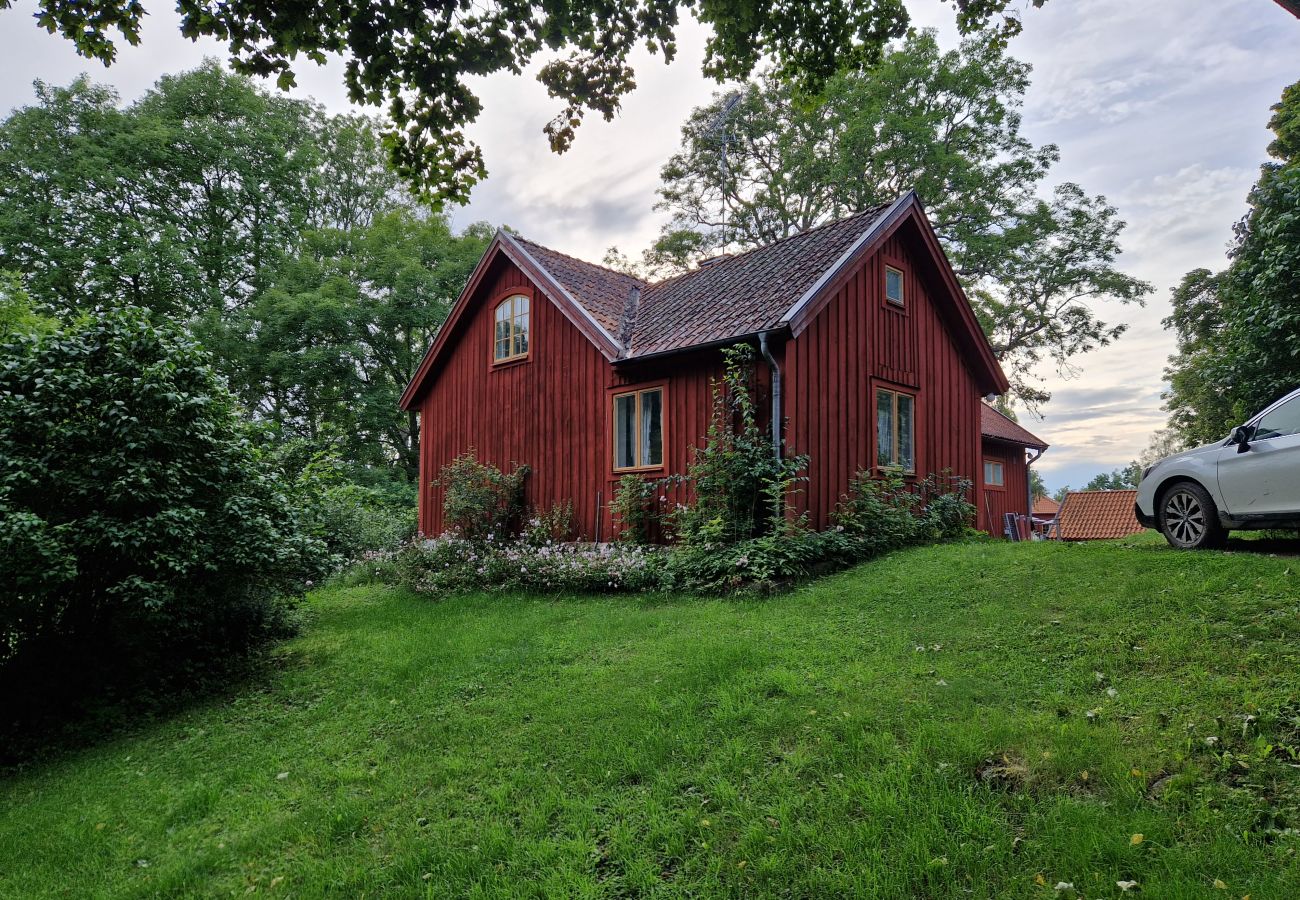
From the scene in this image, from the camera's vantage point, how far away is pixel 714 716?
5004 millimetres

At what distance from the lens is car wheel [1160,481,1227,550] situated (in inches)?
303

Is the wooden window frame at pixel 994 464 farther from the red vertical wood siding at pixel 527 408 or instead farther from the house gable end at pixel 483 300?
the house gable end at pixel 483 300

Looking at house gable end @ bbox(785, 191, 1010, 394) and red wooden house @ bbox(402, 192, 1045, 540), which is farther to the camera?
red wooden house @ bbox(402, 192, 1045, 540)

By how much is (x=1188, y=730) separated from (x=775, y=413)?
6.66m

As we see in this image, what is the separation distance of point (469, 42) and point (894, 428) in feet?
31.3

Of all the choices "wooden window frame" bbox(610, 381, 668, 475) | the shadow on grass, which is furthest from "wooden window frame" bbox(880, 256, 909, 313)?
the shadow on grass

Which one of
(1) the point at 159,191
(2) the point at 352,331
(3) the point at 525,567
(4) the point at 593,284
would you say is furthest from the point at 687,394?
(1) the point at 159,191

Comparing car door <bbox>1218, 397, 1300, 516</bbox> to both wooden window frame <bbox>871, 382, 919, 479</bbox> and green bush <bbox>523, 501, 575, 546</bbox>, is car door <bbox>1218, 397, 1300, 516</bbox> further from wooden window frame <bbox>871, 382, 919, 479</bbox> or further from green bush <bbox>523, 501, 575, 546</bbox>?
green bush <bbox>523, 501, 575, 546</bbox>

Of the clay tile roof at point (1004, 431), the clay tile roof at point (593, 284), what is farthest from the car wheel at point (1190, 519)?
the clay tile roof at point (1004, 431)

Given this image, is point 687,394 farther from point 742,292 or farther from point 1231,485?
point 1231,485

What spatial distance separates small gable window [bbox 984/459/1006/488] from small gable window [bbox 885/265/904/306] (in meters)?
8.27

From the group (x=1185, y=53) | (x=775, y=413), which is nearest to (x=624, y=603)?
(x=775, y=413)

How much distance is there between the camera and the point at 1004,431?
1969cm

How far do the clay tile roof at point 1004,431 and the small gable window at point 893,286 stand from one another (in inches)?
288
